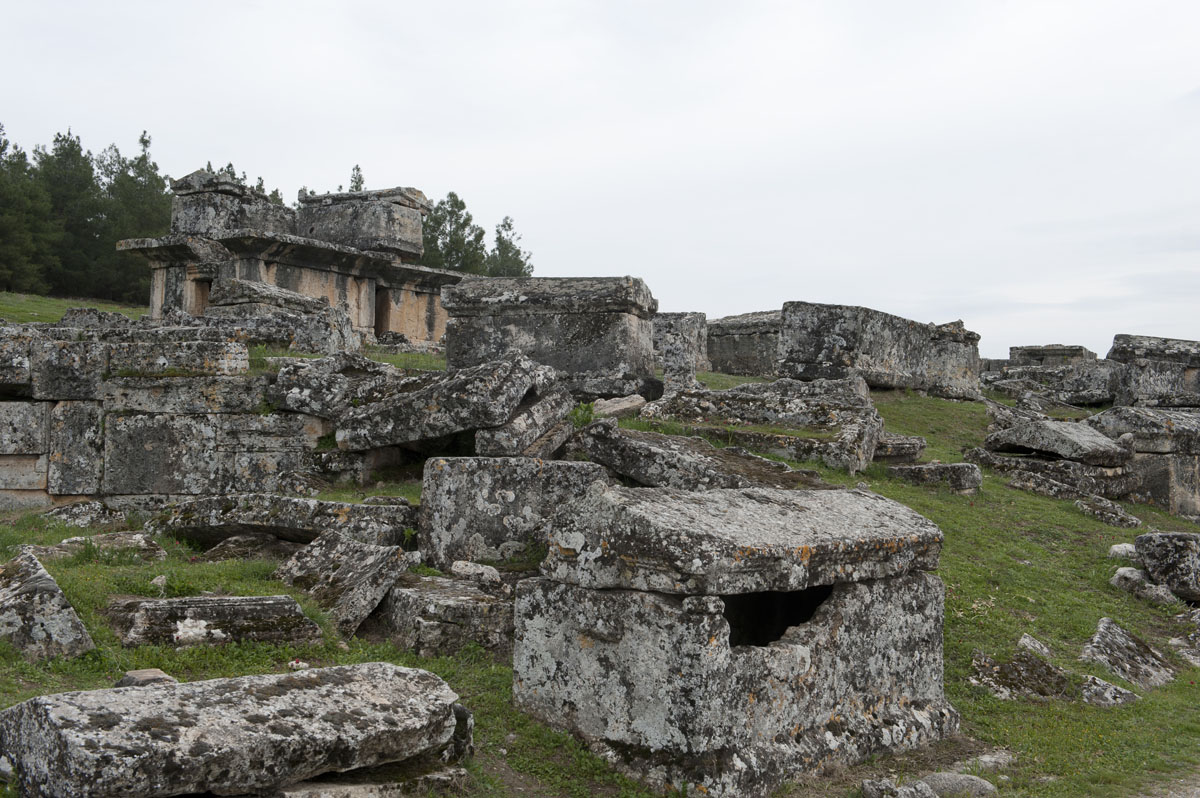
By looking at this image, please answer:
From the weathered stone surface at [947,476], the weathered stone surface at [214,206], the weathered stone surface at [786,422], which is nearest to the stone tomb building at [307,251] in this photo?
the weathered stone surface at [214,206]

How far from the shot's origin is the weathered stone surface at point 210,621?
17.0 ft

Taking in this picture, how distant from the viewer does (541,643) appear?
15.9ft

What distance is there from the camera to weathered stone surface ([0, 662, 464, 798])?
10.4 feet

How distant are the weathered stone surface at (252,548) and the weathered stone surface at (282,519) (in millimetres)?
47

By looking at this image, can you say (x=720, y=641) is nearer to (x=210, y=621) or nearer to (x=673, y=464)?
(x=210, y=621)

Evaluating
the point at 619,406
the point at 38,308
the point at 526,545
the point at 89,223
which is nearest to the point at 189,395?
the point at 526,545

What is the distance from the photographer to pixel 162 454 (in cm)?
859

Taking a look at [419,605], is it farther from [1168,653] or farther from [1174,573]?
[1174,573]

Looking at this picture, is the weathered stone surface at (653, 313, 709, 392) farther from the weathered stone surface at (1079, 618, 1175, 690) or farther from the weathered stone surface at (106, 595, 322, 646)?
the weathered stone surface at (106, 595, 322, 646)

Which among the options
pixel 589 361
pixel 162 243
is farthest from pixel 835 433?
pixel 162 243

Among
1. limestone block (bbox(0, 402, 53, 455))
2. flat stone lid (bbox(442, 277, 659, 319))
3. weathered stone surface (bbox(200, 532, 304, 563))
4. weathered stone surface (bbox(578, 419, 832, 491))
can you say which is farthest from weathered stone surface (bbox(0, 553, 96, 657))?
flat stone lid (bbox(442, 277, 659, 319))

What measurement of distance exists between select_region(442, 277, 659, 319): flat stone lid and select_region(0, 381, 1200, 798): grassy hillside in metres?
3.38

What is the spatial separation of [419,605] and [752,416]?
→ 5.62 m

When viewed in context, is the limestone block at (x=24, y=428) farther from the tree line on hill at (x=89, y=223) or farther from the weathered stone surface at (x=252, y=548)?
the tree line on hill at (x=89, y=223)
